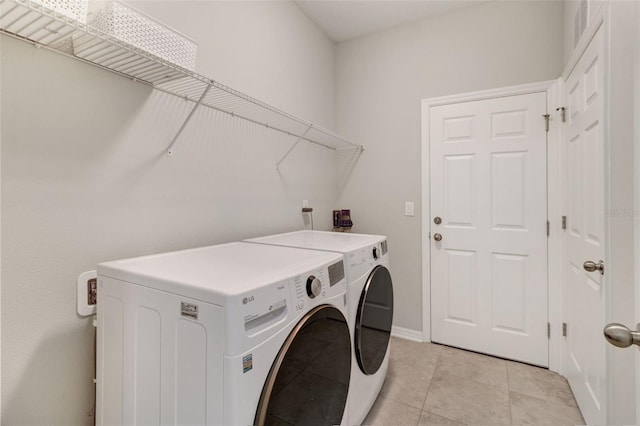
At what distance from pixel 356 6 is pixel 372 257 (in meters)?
2.01

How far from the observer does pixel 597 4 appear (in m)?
1.33

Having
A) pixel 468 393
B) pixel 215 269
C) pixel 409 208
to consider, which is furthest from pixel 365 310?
pixel 409 208

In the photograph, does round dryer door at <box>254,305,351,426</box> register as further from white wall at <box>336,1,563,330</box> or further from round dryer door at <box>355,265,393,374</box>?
white wall at <box>336,1,563,330</box>

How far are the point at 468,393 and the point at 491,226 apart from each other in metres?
1.18

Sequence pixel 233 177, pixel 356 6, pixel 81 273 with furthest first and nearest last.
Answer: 1. pixel 356 6
2. pixel 233 177
3. pixel 81 273

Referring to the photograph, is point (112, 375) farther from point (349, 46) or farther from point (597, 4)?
point (349, 46)

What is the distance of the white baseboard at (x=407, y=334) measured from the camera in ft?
8.28

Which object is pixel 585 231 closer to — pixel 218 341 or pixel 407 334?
pixel 407 334

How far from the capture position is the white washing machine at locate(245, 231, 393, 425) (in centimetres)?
134

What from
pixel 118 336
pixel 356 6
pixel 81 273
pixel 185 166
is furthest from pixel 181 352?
pixel 356 6

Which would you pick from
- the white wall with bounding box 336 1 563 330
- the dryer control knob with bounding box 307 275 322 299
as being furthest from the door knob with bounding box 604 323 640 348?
the white wall with bounding box 336 1 563 330

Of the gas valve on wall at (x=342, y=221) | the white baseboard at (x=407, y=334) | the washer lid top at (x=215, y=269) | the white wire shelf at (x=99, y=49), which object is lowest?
the white baseboard at (x=407, y=334)

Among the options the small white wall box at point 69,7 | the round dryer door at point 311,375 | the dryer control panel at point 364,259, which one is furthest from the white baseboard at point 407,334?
the small white wall box at point 69,7

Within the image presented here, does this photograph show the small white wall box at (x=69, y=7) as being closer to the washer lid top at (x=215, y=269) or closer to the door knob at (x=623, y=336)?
the washer lid top at (x=215, y=269)
